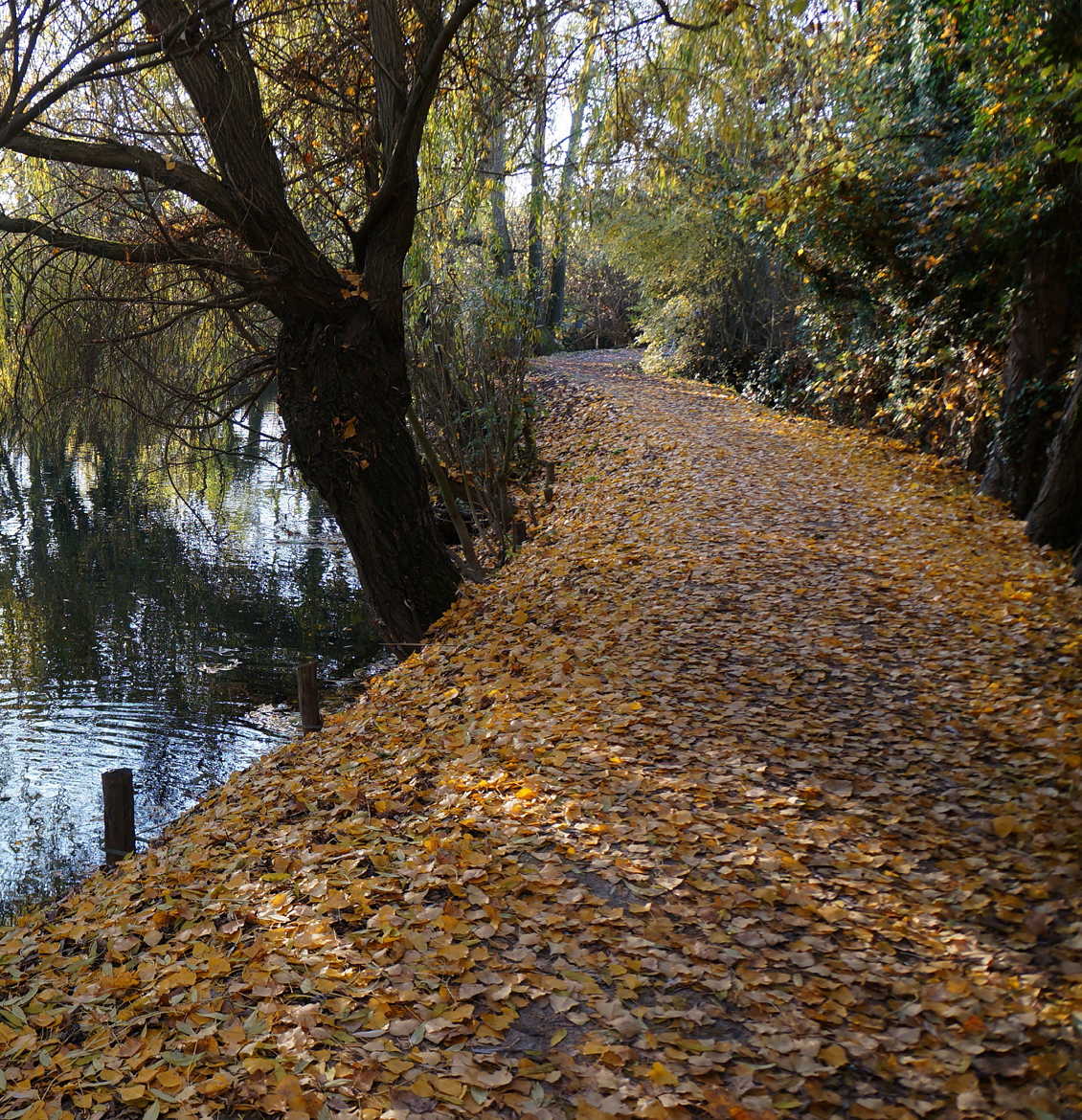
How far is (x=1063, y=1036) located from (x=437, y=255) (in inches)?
343

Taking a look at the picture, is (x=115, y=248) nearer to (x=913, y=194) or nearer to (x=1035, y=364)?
(x=1035, y=364)

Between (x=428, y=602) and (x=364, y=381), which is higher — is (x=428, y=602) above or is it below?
below

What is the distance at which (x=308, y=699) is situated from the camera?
7094 mm

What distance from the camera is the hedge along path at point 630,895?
106 inches

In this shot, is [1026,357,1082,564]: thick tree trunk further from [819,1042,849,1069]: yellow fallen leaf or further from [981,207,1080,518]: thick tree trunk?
[819,1042,849,1069]: yellow fallen leaf

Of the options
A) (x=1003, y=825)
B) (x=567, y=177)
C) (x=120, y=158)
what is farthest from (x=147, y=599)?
(x=1003, y=825)

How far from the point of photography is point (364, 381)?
6.97m

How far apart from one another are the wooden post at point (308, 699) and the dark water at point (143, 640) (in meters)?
1.30

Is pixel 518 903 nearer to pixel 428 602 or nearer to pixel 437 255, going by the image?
pixel 428 602

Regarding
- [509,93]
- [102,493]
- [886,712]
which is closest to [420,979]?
[886,712]

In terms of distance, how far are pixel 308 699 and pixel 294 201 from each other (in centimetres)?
421

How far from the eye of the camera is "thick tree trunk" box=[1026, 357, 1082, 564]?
772 centimetres

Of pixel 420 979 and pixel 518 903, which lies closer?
pixel 420 979

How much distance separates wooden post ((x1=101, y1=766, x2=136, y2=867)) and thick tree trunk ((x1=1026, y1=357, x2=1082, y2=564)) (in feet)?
24.5
